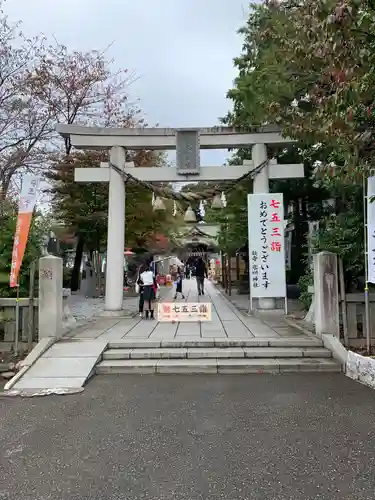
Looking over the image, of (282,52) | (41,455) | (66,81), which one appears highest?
(66,81)

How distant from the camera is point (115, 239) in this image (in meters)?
12.6

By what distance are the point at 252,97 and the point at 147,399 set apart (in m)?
8.34

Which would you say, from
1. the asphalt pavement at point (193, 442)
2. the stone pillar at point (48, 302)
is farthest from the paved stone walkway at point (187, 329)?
the asphalt pavement at point (193, 442)

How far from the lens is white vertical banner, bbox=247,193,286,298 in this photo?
461 inches

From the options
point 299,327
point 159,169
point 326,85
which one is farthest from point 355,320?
point 159,169

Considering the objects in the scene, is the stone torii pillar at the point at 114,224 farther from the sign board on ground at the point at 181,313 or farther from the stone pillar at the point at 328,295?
the stone pillar at the point at 328,295

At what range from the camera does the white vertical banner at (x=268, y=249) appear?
38.4ft

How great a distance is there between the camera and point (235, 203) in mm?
17500

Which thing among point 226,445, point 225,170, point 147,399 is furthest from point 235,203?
point 226,445

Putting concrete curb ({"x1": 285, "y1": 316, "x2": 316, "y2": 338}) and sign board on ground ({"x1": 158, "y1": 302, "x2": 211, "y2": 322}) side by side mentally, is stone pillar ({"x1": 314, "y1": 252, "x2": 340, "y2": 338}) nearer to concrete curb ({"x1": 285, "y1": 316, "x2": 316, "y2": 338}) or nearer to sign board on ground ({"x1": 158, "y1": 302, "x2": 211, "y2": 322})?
concrete curb ({"x1": 285, "y1": 316, "x2": 316, "y2": 338})

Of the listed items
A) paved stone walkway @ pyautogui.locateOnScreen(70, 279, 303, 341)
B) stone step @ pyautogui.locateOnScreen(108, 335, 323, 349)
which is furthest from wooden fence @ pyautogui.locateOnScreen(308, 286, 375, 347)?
paved stone walkway @ pyautogui.locateOnScreen(70, 279, 303, 341)

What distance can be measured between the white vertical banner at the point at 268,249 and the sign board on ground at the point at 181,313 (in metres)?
1.50

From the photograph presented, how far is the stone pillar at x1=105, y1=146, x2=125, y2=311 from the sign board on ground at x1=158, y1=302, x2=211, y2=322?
5.32 ft

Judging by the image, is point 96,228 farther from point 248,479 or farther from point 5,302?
point 248,479
